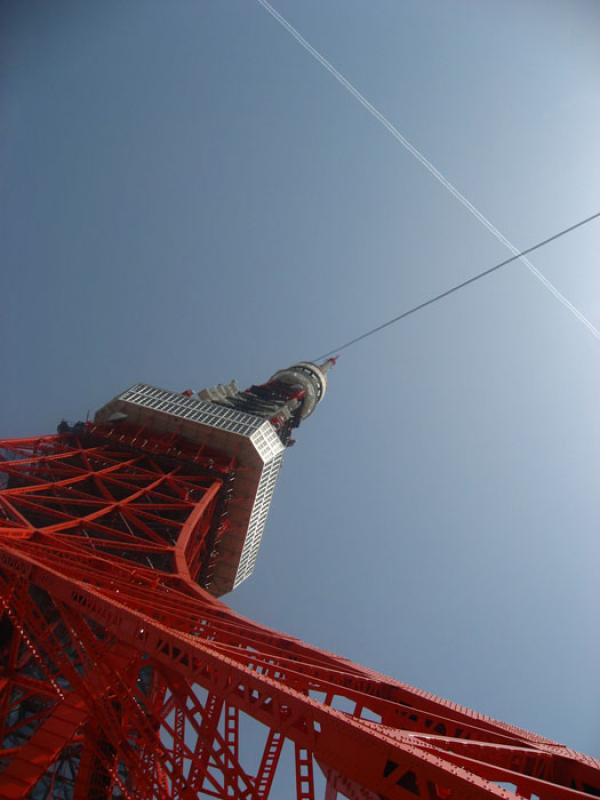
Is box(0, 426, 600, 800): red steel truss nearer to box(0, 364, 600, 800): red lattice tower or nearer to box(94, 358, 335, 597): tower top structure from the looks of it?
box(0, 364, 600, 800): red lattice tower

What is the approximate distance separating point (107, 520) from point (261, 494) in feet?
46.2

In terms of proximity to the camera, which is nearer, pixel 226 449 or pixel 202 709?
pixel 202 709

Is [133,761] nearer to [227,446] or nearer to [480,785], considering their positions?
[480,785]

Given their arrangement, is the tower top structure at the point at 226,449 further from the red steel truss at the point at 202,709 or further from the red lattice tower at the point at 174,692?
the red steel truss at the point at 202,709

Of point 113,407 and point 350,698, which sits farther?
point 113,407

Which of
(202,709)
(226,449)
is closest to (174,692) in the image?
(202,709)

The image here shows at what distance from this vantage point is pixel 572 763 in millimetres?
6953

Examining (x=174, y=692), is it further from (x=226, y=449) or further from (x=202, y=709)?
(x=226, y=449)

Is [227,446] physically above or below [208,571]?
above

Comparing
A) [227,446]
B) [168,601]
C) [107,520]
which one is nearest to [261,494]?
[227,446]

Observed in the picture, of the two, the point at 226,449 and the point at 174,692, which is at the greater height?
the point at 226,449

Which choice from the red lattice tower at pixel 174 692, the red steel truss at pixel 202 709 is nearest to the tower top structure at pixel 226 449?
the red lattice tower at pixel 174 692

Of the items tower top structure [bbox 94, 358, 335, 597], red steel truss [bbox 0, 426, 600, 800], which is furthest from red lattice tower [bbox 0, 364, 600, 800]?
tower top structure [bbox 94, 358, 335, 597]

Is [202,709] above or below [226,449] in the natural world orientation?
below
